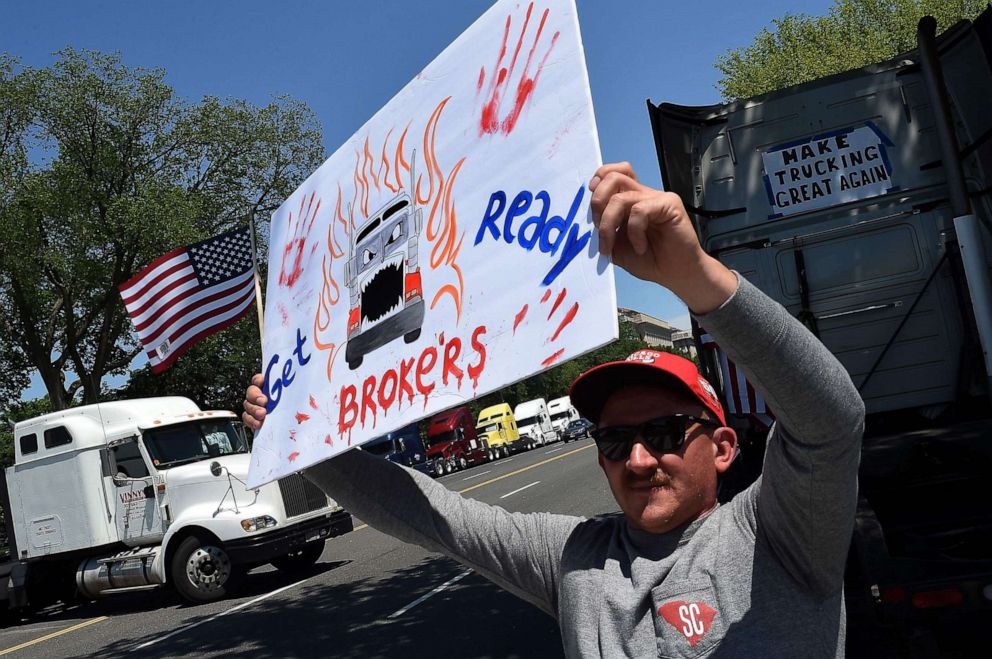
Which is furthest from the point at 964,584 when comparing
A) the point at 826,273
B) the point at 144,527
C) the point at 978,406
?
the point at 144,527

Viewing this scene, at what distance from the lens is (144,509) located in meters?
13.2

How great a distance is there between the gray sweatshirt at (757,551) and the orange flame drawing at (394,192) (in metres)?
0.63

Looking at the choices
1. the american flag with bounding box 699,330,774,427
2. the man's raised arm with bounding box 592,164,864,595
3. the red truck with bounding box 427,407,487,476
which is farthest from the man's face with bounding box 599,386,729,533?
the red truck with bounding box 427,407,487,476

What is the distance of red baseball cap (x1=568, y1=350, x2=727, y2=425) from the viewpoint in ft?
6.44

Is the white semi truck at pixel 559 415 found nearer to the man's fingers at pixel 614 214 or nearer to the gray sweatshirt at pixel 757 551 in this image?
the gray sweatshirt at pixel 757 551

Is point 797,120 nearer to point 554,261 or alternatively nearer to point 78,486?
point 554,261

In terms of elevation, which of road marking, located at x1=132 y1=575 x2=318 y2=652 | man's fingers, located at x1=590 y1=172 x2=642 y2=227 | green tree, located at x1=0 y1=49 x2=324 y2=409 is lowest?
road marking, located at x1=132 y1=575 x2=318 y2=652

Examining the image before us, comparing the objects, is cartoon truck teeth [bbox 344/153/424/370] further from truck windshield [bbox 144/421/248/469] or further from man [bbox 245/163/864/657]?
truck windshield [bbox 144/421/248/469]

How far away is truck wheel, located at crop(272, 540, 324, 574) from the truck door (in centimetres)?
185

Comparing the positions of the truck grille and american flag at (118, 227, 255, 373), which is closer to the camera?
american flag at (118, 227, 255, 373)

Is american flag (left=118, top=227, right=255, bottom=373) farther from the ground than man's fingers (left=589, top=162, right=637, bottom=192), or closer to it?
farther from the ground

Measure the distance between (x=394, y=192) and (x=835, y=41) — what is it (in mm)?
29743

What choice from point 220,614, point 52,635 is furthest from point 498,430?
point 220,614

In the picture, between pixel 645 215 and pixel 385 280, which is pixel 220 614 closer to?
pixel 385 280
